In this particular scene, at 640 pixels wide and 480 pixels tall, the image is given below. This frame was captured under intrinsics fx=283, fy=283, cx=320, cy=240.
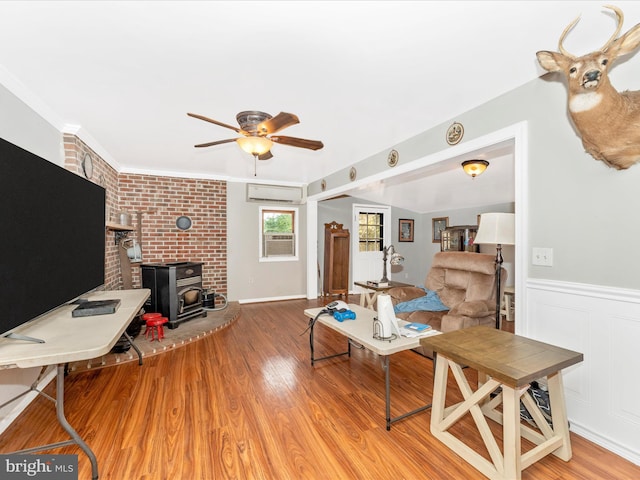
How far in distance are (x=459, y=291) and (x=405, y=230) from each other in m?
4.01

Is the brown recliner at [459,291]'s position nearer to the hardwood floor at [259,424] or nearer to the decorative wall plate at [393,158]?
the hardwood floor at [259,424]

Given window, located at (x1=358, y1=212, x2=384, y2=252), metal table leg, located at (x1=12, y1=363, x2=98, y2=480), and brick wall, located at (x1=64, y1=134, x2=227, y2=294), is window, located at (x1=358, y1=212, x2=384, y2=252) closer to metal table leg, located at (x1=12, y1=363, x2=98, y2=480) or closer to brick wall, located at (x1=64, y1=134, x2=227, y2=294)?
brick wall, located at (x1=64, y1=134, x2=227, y2=294)

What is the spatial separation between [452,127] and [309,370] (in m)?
2.56

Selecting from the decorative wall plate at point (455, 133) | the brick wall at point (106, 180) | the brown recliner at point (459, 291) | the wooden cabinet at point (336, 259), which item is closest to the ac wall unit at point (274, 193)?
the wooden cabinet at point (336, 259)

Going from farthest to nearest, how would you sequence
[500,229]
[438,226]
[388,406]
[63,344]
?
[438,226] → [500,229] → [388,406] → [63,344]

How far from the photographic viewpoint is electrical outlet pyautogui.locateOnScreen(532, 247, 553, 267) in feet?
6.21

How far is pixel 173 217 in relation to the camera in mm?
4762

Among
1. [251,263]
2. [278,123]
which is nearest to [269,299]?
[251,263]

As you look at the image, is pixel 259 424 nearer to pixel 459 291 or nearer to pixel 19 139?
pixel 459 291

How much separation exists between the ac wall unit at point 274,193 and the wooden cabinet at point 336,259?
103 centimetres

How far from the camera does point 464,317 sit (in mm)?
2752

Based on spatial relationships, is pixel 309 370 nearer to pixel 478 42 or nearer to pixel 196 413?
pixel 196 413

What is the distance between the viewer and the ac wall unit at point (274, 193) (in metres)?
5.16

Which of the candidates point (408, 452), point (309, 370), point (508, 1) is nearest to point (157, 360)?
point (309, 370)
